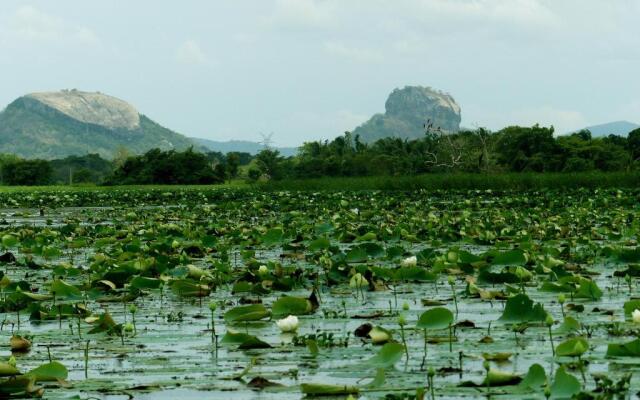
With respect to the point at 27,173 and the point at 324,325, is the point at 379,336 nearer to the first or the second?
the point at 324,325

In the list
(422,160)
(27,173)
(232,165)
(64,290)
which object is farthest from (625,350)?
(27,173)

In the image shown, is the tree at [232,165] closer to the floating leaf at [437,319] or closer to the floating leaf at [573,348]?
the floating leaf at [437,319]

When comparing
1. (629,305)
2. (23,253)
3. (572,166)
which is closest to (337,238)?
(23,253)

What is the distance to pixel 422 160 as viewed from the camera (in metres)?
67.4

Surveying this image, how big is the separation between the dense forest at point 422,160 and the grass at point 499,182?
898 inches

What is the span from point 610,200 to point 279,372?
17465 mm

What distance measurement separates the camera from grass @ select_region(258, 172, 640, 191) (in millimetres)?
31562

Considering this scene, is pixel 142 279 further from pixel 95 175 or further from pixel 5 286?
pixel 95 175

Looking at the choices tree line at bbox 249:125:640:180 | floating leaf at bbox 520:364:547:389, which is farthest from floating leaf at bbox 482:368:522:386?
tree line at bbox 249:125:640:180

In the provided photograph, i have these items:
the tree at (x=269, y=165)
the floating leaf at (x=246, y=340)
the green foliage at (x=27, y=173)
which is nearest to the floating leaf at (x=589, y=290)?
the floating leaf at (x=246, y=340)

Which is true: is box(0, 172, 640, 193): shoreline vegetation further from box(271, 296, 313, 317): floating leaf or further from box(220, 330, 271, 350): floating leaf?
box(220, 330, 271, 350): floating leaf

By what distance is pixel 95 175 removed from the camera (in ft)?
355

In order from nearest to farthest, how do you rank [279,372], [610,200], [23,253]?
[279,372] < [23,253] < [610,200]

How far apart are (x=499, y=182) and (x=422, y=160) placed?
34.7 metres
